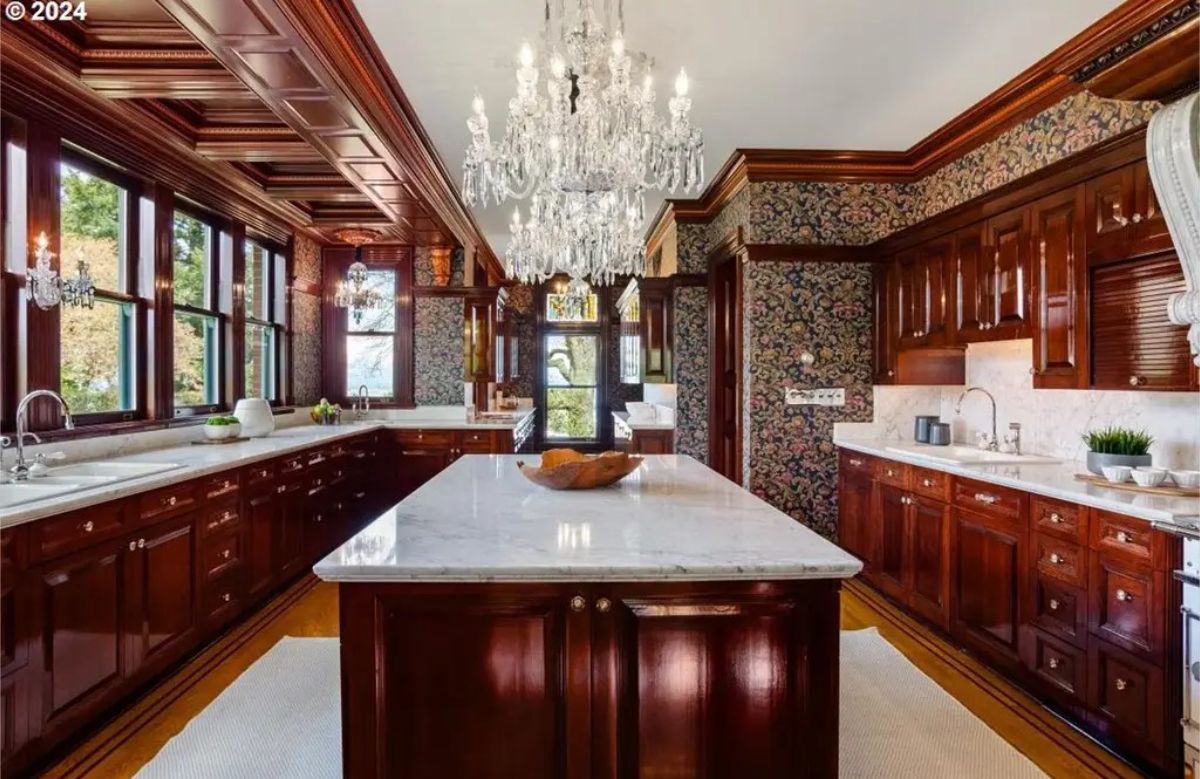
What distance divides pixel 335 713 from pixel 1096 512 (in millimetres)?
3015

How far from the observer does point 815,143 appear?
13.8 feet

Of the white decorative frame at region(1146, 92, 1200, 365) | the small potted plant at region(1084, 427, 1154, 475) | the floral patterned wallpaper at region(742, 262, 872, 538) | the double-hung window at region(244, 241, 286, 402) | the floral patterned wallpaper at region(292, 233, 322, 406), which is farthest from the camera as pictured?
the floral patterned wallpaper at region(292, 233, 322, 406)

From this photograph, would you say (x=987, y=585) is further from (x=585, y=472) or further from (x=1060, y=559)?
(x=585, y=472)

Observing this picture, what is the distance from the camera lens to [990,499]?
281 centimetres

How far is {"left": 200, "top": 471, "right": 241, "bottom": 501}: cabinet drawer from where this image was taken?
300 cm

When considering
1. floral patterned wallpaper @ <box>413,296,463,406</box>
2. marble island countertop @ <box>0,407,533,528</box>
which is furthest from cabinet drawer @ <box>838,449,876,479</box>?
floral patterned wallpaper @ <box>413,296,463,406</box>

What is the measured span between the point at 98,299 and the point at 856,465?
4505 mm

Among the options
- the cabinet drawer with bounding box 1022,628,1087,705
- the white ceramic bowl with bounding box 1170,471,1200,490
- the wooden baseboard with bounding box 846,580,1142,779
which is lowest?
the wooden baseboard with bounding box 846,580,1142,779

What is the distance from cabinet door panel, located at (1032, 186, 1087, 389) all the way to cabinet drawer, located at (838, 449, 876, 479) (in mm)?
1113

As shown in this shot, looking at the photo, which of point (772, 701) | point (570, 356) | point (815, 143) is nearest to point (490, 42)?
point (815, 143)

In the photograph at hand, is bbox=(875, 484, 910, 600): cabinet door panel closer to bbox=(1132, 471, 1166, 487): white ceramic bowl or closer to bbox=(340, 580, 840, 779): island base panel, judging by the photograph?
bbox=(1132, 471, 1166, 487): white ceramic bowl

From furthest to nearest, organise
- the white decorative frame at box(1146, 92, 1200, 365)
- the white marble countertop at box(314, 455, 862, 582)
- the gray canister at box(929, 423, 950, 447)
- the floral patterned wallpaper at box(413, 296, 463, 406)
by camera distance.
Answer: the floral patterned wallpaper at box(413, 296, 463, 406)
the gray canister at box(929, 423, 950, 447)
the white decorative frame at box(1146, 92, 1200, 365)
the white marble countertop at box(314, 455, 862, 582)

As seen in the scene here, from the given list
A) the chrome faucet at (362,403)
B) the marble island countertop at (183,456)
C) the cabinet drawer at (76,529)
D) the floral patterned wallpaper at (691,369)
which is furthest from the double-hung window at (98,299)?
the floral patterned wallpaper at (691,369)

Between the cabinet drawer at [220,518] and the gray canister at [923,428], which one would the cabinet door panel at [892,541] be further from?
the cabinet drawer at [220,518]
